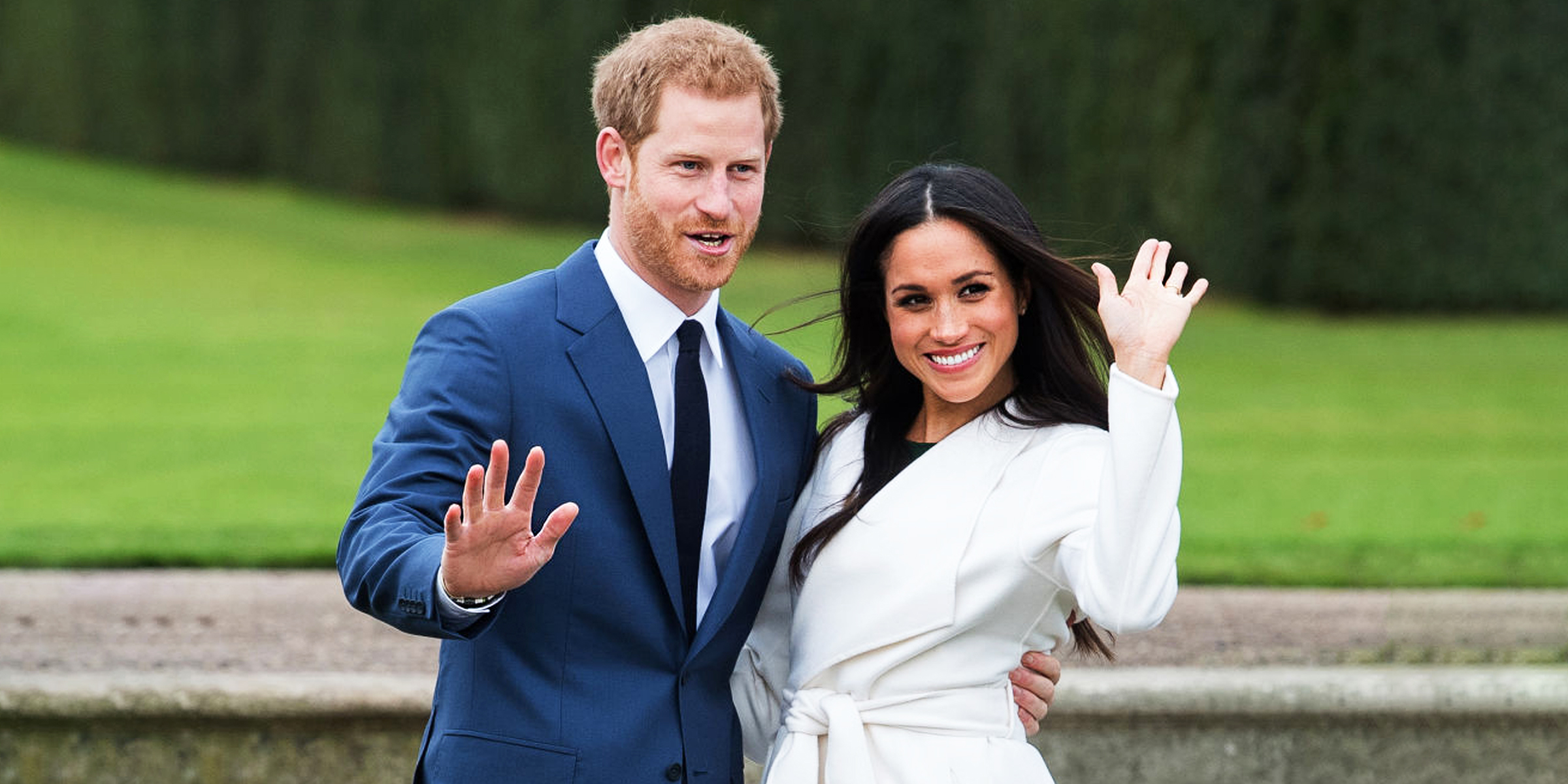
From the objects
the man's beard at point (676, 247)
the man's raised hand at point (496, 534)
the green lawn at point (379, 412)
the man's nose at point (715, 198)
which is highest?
the man's nose at point (715, 198)

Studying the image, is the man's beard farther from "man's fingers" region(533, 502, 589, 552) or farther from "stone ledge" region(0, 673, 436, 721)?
"stone ledge" region(0, 673, 436, 721)

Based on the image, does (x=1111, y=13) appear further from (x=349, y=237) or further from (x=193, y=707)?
(x=193, y=707)

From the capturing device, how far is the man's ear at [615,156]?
2.81 metres

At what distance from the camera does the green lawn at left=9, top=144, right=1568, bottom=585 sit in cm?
676

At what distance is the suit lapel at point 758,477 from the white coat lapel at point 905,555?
0.14 meters

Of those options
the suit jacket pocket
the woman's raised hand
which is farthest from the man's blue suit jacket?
the woman's raised hand

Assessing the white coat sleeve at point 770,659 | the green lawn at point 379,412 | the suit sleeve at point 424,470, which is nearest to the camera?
the suit sleeve at point 424,470

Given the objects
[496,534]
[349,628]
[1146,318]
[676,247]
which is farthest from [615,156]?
[349,628]

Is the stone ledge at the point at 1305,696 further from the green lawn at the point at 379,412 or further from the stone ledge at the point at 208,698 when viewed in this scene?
the stone ledge at the point at 208,698

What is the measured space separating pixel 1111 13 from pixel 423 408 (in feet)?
36.7

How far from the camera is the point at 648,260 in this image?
2.82m

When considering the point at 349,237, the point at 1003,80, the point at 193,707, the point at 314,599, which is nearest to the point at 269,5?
the point at 349,237

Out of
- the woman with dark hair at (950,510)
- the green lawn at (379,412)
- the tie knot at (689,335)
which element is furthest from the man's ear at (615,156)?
the green lawn at (379,412)

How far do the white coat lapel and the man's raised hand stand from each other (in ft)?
2.38
